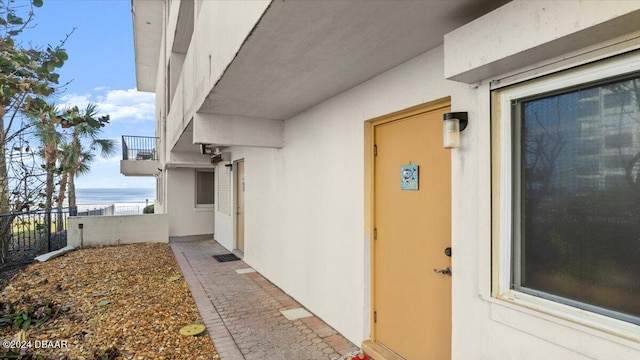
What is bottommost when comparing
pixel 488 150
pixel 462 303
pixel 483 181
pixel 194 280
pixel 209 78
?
pixel 194 280

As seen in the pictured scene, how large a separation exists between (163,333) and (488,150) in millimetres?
4366

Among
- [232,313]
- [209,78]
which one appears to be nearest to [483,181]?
[209,78]

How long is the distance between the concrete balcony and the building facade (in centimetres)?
1731

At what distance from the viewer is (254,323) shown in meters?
4.78

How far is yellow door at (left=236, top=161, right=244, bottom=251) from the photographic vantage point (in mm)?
9337

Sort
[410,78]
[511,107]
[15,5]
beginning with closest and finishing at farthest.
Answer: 1. [511,107]
2. [410,78]
3. [15,5]

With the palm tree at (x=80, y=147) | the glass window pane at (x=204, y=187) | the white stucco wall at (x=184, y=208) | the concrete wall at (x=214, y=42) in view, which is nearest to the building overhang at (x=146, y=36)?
the palm tree at (x=80, y=147)

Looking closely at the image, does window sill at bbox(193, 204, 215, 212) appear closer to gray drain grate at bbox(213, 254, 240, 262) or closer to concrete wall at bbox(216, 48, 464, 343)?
gray drain grate at bbox(213, 254, 240, 262)

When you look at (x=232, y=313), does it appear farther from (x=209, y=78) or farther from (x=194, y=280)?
(x=209, y=78)

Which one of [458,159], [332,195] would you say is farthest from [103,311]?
[458,159]

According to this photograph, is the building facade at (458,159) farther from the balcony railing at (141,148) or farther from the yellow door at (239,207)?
the balcony railing at (141,148)

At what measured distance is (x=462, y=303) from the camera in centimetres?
257

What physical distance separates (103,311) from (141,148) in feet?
60.3

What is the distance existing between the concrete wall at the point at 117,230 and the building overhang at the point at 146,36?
8802 mm
